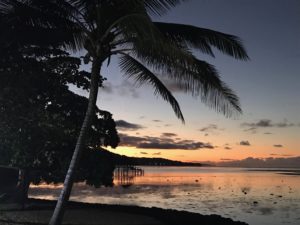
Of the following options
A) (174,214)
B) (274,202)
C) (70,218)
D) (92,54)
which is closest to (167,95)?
(92,54)

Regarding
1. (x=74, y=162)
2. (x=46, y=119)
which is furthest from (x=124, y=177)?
(x=74, y=162)

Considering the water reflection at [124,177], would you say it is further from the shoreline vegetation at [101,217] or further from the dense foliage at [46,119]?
the shoreline vegetation at [101,217]

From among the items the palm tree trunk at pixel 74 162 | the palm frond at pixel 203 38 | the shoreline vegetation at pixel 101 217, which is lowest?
the shoreline vegetation at pixel 101 217

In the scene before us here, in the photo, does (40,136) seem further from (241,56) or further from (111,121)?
(241,56)

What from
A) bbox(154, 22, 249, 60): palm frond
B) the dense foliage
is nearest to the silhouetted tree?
the dense foliage

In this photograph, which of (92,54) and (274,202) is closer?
(92,54)

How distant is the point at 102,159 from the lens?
23.5 meters

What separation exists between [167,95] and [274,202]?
29.2 m

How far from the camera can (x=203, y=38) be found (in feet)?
47.8

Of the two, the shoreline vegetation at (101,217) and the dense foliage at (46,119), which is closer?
the shoreline vegetation at (101,217)

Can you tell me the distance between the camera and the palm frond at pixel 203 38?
14062 mm

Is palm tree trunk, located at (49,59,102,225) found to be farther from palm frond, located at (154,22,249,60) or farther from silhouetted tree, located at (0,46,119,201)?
silhouetted tree, located at (0,46,119,201)

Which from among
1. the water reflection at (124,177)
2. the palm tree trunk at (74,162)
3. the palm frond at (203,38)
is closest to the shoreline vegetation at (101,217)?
the palm tree trunk at (74,162)

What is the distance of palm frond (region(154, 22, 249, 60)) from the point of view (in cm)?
1406
